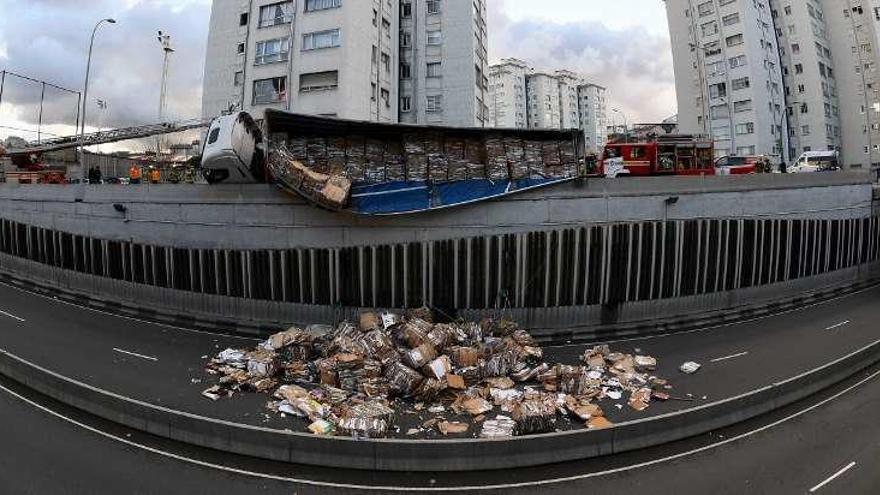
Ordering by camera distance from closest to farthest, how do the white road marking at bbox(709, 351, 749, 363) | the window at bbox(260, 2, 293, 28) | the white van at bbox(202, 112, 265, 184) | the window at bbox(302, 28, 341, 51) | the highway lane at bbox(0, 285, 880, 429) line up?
the highway lane at bbox(0, 285, 880, 429) < the white road marking at bbox(709, 351, 749, 363) < the white van at bbox(202, 112, 265, 184) < the window at bbox(302, 28, 341, 51) < the window at bbox(260, 2, 293, 28)

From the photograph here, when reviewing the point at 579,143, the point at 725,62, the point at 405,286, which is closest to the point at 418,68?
the point at 579,143

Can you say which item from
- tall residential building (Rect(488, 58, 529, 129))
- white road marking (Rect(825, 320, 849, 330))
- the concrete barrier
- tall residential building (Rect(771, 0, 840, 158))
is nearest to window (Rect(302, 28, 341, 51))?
the concrete barrier

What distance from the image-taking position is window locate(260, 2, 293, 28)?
33750 mm

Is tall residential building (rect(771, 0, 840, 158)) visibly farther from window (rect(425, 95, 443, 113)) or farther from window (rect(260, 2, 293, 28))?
window (rect(260, 2, 293, 28))

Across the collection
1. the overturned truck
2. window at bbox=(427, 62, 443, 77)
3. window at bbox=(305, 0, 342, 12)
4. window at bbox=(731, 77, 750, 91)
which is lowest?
the overturned truck

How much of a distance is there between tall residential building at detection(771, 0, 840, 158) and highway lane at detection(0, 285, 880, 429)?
2145 inches

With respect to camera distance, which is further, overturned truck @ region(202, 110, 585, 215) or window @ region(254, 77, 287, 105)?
window @ region(254, 77, 287, 105)

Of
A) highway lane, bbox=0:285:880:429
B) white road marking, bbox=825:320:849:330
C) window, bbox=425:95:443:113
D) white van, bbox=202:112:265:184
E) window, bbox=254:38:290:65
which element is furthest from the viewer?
window, bbox=425:95:443:113

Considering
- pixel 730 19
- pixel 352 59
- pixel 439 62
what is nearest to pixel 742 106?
pixel 730 19

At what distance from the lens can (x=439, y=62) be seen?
38438 millimetres

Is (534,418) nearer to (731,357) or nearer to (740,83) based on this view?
(731,357)

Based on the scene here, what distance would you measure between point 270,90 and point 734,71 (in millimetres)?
50673

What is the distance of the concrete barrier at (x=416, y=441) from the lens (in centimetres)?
880

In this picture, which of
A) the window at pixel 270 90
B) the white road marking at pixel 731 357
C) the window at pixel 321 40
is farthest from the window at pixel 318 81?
the white road marking at pixel 731 357
